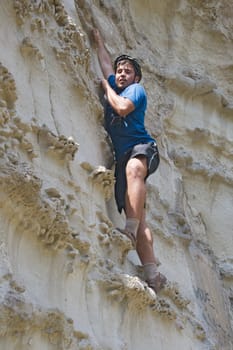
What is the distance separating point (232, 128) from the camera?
239 inches

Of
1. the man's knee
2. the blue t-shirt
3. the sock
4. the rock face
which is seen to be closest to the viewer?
the rock face

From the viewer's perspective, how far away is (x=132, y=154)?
13.5ft

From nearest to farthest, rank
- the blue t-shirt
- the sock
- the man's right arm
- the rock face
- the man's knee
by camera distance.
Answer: the rock face, the sock, the man's knee, the blue t-shirt, the man's right arm

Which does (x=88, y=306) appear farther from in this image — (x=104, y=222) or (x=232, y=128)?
(x=232, y=128)

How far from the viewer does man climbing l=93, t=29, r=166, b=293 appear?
397cm

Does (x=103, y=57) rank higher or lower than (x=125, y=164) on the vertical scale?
higher

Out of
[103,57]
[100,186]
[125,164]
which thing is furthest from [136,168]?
[103,57]

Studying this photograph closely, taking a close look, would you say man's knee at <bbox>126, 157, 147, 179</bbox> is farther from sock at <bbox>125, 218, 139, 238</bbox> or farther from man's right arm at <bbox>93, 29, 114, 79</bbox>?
man's right arm at <bbox>93, 29, 114, 79</bbox>

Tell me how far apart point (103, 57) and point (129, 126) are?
0.65 meters

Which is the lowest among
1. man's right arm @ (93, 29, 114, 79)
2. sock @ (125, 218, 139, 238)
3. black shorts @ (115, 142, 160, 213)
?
sock @ (125, 218, 139, 238)

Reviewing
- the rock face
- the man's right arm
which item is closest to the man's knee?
the rock face

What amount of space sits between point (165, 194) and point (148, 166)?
842 mm

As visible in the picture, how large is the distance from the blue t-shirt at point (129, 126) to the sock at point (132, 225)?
38 cm

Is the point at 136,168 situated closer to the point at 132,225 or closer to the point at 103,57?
the point at 132,225
